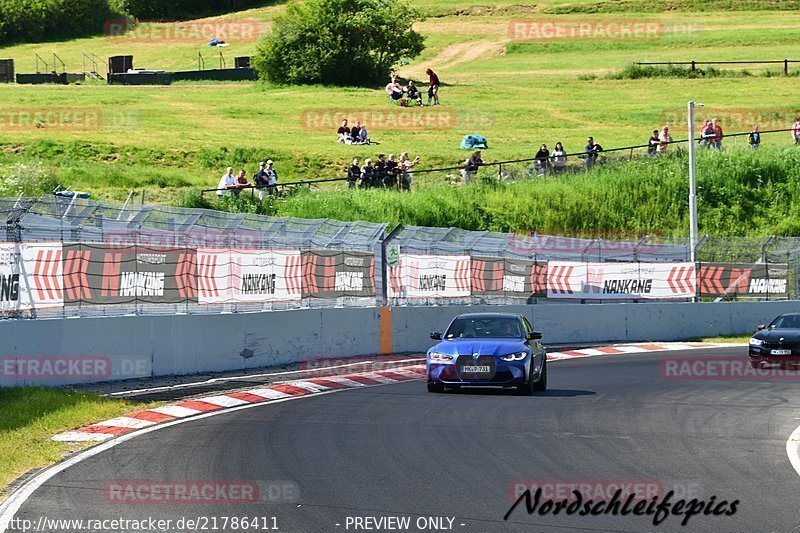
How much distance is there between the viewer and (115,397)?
17531 mm

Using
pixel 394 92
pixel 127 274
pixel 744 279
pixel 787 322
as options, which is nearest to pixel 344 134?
pixel 394 92

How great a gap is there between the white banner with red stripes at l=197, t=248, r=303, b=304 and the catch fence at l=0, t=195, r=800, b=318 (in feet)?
0.08

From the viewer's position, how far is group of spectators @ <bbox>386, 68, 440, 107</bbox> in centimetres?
6850

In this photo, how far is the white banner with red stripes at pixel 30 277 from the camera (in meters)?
17.8

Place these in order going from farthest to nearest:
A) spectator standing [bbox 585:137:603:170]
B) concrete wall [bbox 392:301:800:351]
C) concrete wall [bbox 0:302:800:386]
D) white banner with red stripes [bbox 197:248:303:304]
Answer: spectator standing [bbox 585:137:603:170], concrete wall [bbox 392:301:800:351], white banner with red stripes [bbox 197:248:303:304], concrete wall [bbox 0:302:800:386]

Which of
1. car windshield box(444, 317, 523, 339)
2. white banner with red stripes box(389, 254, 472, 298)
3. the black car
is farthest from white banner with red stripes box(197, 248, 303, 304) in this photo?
the black car

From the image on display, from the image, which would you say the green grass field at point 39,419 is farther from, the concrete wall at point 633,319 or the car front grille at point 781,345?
the car front grille at point 781,345

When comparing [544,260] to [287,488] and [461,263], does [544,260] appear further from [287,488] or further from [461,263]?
[287,488]

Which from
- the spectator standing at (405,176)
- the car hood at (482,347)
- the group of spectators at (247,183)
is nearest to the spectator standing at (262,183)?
the group of spectators at (247,183)

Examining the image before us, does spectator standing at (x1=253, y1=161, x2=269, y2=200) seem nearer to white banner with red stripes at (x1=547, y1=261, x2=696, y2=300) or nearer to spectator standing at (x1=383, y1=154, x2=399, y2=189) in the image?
spectator standing at (x1=383, y1=154, x2=399, y2=189)

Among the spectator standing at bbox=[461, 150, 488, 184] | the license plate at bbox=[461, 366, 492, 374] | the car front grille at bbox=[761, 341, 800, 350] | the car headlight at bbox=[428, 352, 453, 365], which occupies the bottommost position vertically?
the car front grille at bbox=[761, 341, 800, 350]

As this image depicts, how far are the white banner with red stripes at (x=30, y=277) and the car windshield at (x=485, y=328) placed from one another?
5.97m

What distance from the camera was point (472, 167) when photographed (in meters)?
48.2

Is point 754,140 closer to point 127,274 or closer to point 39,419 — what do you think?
point 127,274
